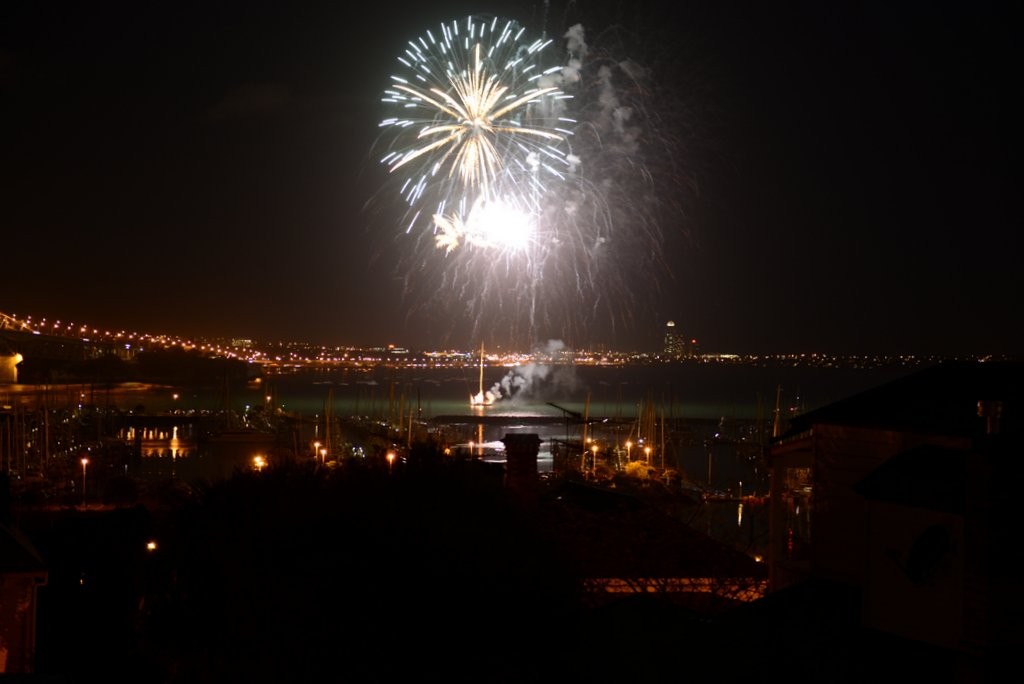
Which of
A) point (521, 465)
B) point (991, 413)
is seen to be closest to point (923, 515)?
point (991, 413)

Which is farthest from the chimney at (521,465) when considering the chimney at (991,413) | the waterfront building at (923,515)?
the chimney at (991,413)

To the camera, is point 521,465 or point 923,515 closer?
point 923,515

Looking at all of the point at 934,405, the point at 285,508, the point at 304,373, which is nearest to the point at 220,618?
the point at 285,508

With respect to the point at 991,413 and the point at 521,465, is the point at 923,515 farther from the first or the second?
the point at 521,465

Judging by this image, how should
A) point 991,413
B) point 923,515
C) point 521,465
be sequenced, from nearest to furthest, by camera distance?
point 991,413
point 923,515
point 521,465

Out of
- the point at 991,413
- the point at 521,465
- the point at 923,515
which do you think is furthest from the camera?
the point at 521,465

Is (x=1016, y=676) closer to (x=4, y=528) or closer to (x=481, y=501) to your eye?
(x=481, y=501)

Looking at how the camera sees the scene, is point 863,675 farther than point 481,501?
No

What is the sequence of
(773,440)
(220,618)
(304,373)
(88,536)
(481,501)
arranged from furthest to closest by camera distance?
(304,373), (88,536), (773,440), (481,501), (220,618)

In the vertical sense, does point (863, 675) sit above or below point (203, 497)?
below

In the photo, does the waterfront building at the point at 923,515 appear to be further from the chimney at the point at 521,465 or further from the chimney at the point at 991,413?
the chimney at the point at 521,465

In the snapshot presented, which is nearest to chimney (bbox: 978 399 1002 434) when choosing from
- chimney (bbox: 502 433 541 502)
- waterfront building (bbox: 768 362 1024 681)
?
waterfront building (bbox: 768 362 1024 681)
